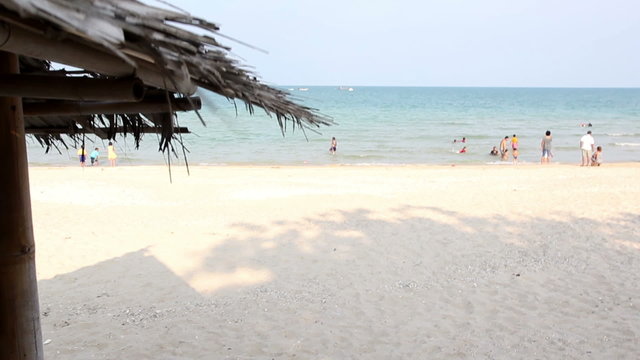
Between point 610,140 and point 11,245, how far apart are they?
33.8 m

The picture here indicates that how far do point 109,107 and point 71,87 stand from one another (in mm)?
560

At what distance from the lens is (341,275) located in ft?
21.5

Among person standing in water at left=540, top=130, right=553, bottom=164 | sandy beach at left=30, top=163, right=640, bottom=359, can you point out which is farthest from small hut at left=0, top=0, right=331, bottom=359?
person standing in water at left=540, top=130, right=553, bottom=164

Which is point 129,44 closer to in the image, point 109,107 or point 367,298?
point 109,107

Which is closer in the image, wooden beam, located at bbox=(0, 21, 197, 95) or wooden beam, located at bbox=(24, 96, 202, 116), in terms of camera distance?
wooden beam, located at bbox=(0, 21, 197, 95)

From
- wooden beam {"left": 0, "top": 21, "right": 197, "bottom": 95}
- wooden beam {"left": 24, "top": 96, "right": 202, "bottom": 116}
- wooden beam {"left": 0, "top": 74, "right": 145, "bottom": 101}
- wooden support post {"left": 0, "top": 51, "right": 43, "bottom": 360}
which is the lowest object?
wooden support post {"left": 0, "top": 51, "right": 43, "bottom": 360}

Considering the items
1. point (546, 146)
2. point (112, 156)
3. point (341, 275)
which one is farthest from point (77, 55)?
point (546, 146)

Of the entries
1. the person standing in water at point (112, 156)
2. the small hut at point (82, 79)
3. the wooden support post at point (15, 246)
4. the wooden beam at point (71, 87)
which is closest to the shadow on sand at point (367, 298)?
the wooden support post at point (15, 246)

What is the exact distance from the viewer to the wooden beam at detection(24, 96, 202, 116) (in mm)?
2543

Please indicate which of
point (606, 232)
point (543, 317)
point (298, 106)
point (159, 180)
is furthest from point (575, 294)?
point (159, 180)

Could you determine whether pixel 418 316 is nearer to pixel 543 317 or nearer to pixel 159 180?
pixel 543 317

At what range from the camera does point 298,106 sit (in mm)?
2818

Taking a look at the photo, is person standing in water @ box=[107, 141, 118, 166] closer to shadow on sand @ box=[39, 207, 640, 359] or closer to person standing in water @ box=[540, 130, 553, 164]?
shadow on sand @ box=[39, 207, 640, 359]

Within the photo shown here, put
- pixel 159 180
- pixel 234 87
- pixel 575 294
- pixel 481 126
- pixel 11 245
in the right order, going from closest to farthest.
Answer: pixel 234 87 < pixel 11 245 < pixel 575 294 < pixel 159 180 < pixel 481 126
